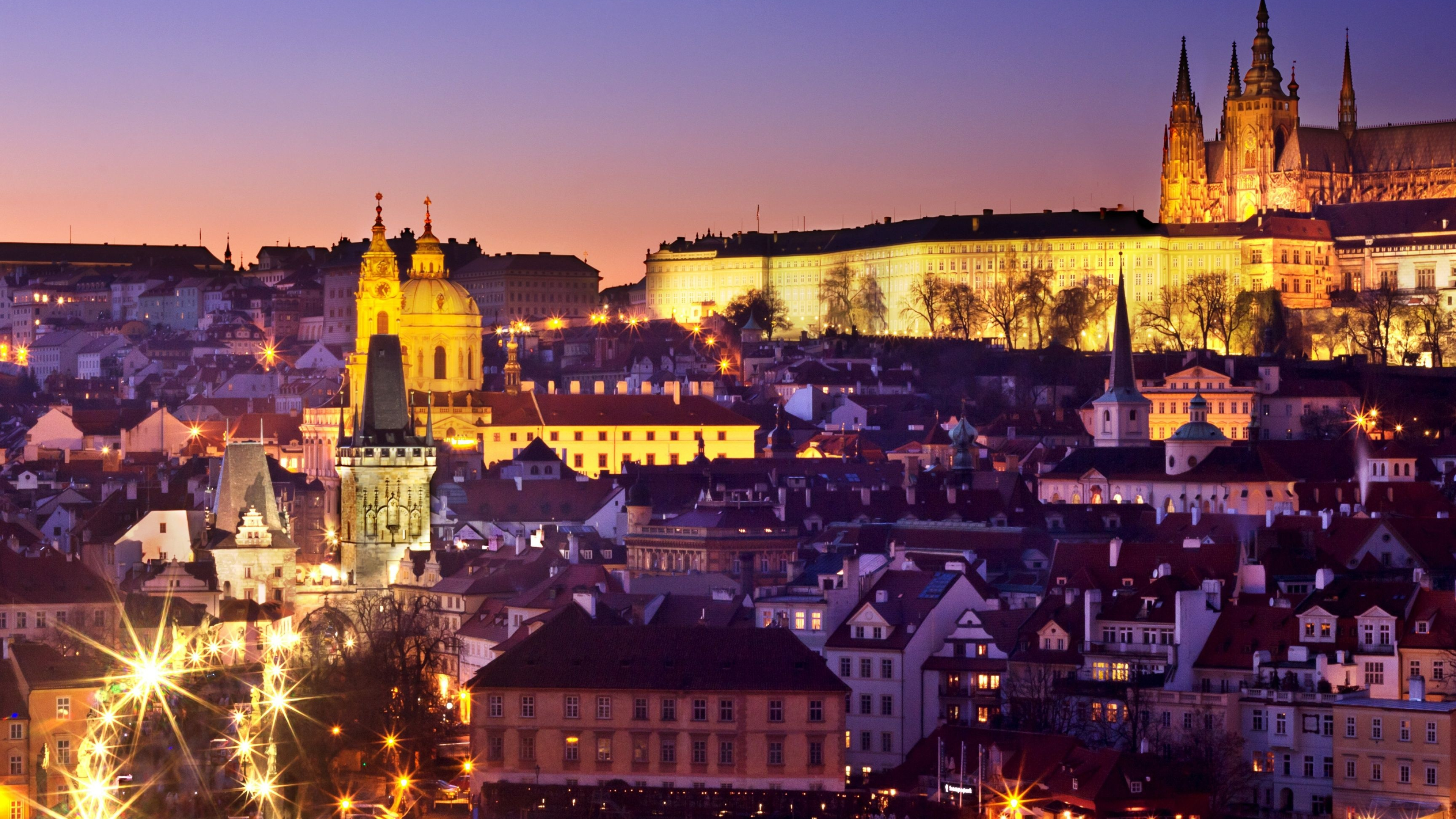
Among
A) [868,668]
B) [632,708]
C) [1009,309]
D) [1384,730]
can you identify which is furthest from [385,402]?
[1009,309]

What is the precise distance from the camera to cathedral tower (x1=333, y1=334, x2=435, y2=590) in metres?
82.1

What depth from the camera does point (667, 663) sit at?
200 ft

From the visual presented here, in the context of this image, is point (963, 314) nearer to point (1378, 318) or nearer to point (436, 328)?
point (1378, 318)

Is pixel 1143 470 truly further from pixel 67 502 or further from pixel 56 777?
pixel 56 777

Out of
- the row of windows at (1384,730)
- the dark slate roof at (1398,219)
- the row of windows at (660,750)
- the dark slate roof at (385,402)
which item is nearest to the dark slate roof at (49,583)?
the dark slate roof at (385,402)

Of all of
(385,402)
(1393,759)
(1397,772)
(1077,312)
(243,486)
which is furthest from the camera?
(1077,312)

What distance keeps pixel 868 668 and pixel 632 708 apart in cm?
695

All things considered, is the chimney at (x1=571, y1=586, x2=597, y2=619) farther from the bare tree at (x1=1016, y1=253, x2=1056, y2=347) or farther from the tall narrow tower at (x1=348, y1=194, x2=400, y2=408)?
the bare tree at (x1=1016, y1=253, x2=1056, y2=347)

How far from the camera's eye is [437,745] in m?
63.0

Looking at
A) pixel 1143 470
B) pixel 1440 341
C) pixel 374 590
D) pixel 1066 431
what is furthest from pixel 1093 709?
pixel 1440 341

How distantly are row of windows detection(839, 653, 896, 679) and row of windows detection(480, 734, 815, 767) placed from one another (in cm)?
613

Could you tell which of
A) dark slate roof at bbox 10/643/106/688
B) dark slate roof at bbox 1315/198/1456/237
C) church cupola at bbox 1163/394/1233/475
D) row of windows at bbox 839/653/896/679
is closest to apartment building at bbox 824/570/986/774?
row of windows at bbox 839/653/896/679

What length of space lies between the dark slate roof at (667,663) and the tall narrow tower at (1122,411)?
207 feet

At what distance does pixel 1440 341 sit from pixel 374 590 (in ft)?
334
